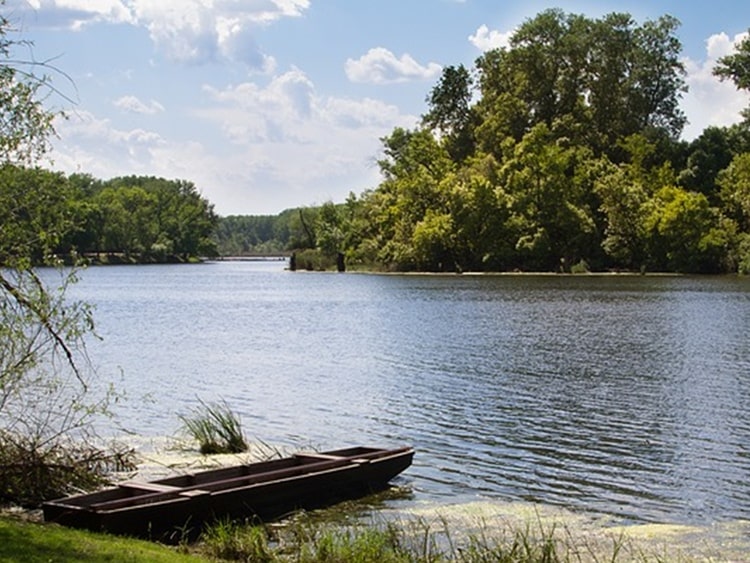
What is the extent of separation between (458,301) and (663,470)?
52.3 metres

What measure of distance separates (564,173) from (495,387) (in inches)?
3499

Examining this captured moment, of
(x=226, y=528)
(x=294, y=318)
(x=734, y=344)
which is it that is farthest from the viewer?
(x=294, y=318)

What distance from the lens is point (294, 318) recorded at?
210 feet

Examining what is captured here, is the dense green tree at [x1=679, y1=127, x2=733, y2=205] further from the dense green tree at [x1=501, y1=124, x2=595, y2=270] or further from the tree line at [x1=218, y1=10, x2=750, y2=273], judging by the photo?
the dense green tree at [x1=501, y1=124, x2=595, y2=270]

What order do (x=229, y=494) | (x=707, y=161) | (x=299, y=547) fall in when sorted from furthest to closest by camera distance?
(x=707, y=161), (x=229, y=494), (x=299, y=547)

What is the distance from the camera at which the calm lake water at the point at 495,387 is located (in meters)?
21.4

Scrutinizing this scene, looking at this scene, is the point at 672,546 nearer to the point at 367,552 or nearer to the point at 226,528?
the point at 367,552

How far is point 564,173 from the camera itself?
119438 mm

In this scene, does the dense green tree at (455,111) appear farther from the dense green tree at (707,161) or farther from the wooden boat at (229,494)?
the wooden boat at (229,494)

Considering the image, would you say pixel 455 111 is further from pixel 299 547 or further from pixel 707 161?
pixel 299 547

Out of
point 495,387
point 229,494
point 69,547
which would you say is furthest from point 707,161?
point 69,547

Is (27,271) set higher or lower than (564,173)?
lower

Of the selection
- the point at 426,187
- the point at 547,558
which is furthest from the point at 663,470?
the point at 426,187

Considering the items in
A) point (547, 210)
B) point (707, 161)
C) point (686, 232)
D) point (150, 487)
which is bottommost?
point (150, 487)
